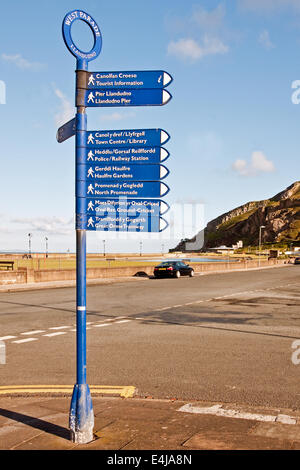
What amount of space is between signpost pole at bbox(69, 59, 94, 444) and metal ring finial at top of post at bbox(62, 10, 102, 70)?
0.03 meters

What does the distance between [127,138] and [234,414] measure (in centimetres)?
337

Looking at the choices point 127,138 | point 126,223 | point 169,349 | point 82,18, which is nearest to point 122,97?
point 127,138

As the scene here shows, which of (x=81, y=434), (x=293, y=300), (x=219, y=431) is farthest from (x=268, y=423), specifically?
(x=293, y=300)

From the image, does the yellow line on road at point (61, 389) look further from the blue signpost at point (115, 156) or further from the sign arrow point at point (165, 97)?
the sign arrow point at point (165, 97)

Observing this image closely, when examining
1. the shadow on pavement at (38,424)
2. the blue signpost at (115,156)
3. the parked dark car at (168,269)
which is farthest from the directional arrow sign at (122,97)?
the parked dark car at (168,269)

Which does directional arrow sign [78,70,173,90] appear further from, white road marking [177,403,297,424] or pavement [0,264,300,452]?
white road marking [177,403,297,424]

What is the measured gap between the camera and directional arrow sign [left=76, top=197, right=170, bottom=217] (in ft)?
17.8

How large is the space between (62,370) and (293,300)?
15.0 meters

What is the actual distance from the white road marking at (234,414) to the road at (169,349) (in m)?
0.60

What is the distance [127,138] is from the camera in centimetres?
541

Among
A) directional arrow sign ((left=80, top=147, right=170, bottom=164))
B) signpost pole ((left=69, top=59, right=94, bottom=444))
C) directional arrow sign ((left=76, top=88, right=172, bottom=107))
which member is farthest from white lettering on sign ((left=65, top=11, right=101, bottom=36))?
directional arrow sign ((left=80, top=147, right=170, bottom=164))

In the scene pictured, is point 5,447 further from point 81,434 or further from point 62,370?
point 62,370

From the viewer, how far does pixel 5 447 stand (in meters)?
4.57

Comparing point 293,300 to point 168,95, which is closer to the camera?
point 168,95
